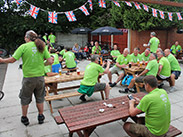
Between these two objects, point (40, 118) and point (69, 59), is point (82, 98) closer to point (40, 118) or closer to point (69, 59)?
point (40, 118)

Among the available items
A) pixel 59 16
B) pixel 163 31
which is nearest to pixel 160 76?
pixel 163 31

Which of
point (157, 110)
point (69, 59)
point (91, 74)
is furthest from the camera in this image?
point (69, 59)

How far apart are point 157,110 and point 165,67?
11.0 feet

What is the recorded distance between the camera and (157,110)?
2459 mm

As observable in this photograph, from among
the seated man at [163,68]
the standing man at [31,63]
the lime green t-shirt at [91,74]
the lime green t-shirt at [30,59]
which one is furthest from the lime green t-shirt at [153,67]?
the lime green t-shirt at [30,59]

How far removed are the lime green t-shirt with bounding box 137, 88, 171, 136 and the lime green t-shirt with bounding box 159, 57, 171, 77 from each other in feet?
10.4

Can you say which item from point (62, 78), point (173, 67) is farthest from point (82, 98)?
point (173, 67)

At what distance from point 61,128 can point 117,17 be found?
10.2 meters

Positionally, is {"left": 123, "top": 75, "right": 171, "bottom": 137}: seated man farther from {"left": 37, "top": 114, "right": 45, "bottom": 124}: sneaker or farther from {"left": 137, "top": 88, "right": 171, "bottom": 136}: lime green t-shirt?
{"left": 37, "top": 114, "right": 45, "bottom": 124}: sneaker

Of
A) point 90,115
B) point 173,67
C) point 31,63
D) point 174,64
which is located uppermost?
point 31,63

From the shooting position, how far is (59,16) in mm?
16766

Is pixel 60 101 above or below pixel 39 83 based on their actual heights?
below

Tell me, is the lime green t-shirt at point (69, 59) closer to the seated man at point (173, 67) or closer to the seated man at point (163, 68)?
the seated man at point (163, 68)

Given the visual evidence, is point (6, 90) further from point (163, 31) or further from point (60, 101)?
point (163, 31)
